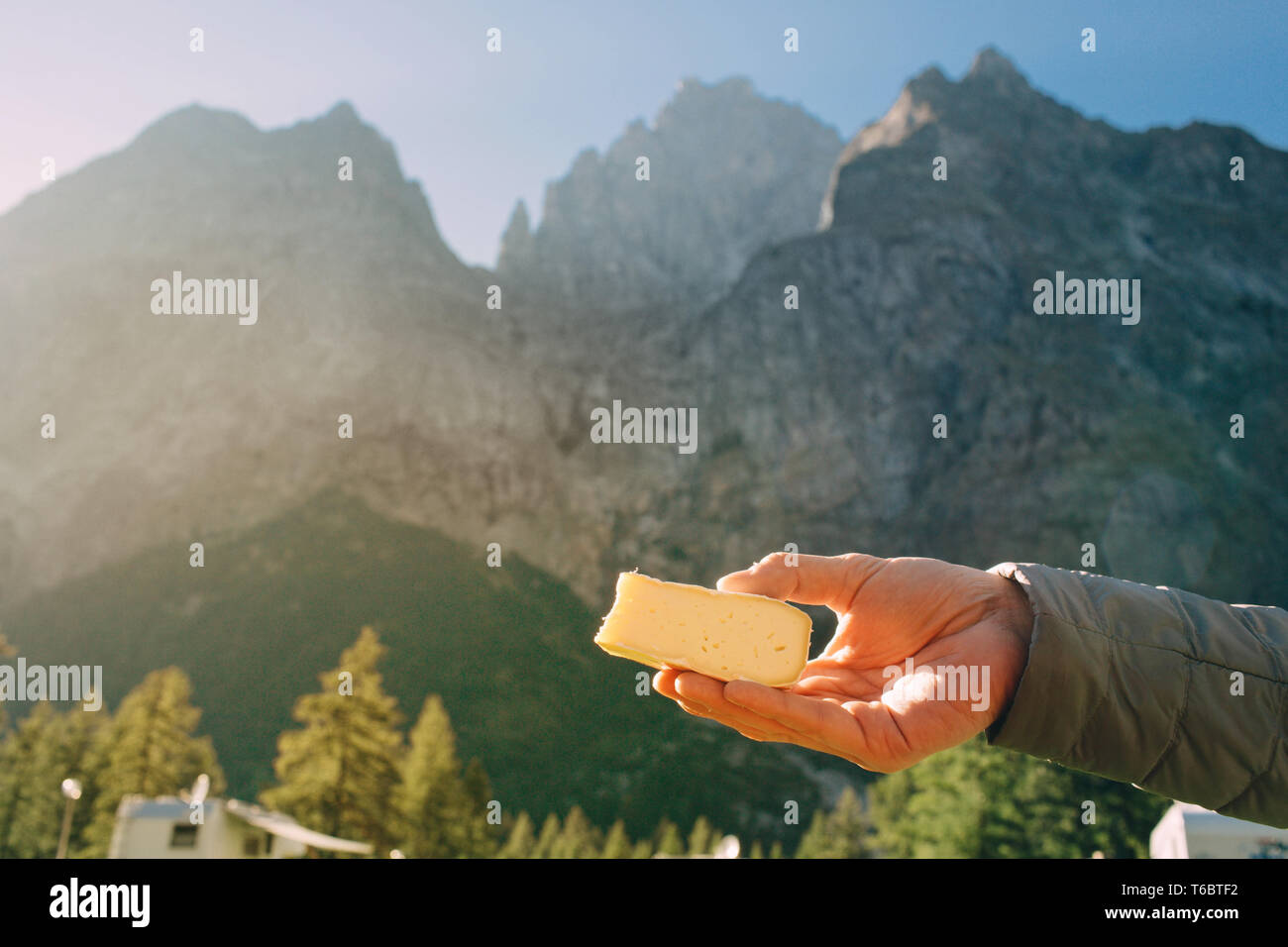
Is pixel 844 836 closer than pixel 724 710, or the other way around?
pixel 724 710

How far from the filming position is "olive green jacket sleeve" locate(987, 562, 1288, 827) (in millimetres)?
2717

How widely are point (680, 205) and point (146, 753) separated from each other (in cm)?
13805

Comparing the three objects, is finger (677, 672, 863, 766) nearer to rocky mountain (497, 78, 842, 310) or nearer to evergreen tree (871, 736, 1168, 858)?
evergreen tree (871, 736, 1168, 858)

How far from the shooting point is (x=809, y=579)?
12.8 feet

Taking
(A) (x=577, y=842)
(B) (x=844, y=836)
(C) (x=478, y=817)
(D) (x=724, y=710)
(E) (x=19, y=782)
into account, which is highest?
(D) (x=724, y=710)

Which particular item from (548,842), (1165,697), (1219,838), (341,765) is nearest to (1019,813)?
(1219,838)

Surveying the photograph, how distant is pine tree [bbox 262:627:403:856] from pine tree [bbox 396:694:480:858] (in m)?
3.41

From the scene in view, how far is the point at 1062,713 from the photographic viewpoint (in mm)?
2850

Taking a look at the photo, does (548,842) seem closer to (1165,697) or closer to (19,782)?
(19,782)

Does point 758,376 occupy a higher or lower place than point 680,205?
lower

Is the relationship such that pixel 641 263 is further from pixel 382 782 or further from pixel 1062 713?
pixel 1062 713

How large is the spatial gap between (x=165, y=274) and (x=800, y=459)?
90.7 meters

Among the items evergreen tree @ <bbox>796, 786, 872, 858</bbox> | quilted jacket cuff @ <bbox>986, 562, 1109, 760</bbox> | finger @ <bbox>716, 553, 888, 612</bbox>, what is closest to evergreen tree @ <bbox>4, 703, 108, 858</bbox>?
evergreen tree @ <bbox>796, 786, 872, 858</bbox>

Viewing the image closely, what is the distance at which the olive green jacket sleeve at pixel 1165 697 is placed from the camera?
2.72 meters
